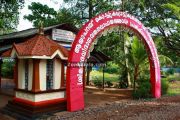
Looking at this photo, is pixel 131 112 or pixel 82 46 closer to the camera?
pixel 131 112

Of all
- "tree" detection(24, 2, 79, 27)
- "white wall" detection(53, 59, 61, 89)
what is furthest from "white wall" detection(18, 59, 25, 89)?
"tree" detection(24, 2, 79, 27)

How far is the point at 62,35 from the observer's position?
14.9 meters

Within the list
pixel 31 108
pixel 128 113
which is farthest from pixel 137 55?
pixel 31 108

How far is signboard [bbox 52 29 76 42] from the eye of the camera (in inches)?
563

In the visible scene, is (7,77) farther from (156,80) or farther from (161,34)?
(156,80)

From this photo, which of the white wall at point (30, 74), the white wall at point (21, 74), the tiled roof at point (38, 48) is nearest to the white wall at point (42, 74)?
the white wall at point (30, 74)

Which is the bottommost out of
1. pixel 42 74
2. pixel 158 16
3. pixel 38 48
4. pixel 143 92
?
pixel 143 92

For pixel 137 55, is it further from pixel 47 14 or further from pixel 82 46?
pixel 47 14

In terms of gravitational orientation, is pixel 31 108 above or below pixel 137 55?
below

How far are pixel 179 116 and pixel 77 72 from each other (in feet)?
14.8

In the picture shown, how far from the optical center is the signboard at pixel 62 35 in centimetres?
1430

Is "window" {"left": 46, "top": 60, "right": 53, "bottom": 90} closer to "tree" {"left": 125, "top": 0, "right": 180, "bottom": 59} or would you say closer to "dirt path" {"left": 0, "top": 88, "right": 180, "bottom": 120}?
"dirt path" {"left": 0, "top": 88, "right": 180, "bottom": 120}

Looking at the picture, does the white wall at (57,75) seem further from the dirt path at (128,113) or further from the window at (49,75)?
the dirt path at (128,113)

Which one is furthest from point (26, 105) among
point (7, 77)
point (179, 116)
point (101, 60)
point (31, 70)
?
point (7, 77)
